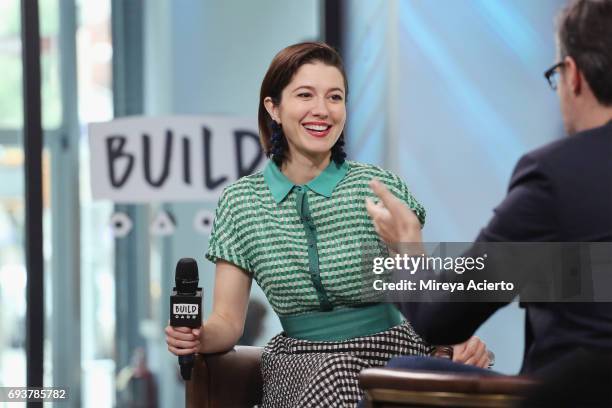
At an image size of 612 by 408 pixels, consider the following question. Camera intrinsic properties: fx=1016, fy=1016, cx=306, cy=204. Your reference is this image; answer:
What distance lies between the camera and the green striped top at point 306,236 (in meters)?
2.00

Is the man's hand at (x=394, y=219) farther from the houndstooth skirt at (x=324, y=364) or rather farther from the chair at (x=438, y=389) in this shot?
the houndstooth skirt at (x=324, y=364)

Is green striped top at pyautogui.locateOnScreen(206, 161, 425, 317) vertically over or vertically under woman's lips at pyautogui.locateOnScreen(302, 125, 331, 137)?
under

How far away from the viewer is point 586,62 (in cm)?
142

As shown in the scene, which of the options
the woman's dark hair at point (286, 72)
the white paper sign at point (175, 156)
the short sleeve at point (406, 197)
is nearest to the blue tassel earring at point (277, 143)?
the woman's dark hair at point (286, 72)

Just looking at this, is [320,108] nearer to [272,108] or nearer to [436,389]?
[272,108]

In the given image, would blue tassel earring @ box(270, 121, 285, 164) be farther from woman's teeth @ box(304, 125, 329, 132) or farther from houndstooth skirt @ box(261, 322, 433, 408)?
houndstooth skirt @ box(261, 322, 433, 408)

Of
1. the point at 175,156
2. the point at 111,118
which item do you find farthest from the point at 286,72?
the point at 111,118

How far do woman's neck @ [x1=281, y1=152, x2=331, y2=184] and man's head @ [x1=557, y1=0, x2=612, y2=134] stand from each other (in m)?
0.74

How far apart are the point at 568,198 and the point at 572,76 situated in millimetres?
179

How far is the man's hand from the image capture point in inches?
58.9

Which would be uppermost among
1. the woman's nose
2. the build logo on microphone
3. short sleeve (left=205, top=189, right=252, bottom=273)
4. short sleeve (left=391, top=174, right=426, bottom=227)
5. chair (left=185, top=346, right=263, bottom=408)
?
the woman's nose

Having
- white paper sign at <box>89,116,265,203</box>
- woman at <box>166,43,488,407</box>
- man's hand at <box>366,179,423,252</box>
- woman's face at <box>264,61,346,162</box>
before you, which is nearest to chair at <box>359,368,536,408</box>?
man's hand at <box>366,179,423,252</box>

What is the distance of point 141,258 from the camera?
3637 mm

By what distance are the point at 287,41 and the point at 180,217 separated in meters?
0.72
